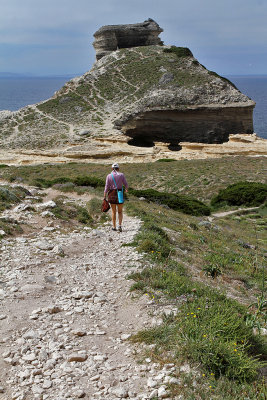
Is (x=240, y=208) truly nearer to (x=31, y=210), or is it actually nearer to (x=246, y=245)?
(x=246, y=245)

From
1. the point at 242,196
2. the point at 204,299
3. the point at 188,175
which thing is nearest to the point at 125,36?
the point at 188,175

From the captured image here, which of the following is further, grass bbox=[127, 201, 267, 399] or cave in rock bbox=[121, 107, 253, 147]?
cave in rock bbox=[121, 107, 253, 147]

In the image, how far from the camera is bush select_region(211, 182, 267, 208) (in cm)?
2200

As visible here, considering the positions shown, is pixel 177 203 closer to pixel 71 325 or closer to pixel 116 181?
pixel 116 181

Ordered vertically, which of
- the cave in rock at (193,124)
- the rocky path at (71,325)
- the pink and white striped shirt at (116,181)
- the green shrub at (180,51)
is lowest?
the rocky path at (71,325)

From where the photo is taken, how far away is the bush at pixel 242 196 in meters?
22.0

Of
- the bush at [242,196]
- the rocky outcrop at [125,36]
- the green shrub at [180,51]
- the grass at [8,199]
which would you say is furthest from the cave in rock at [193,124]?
the grass at [8,199]

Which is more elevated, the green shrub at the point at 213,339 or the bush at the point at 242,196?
the green shrub at the point at 213,339

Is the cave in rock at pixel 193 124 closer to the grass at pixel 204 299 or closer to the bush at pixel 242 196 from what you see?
the bush at pixel 242 196

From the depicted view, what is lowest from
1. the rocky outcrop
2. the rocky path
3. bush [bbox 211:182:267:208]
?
bush [bbox 211:182:267:208]

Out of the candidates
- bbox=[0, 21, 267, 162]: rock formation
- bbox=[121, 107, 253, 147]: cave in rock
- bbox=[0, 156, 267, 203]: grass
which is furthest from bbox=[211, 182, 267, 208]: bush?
bbox=[121, 107, 253, 147]: cave in rock

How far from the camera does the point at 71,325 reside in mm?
5414

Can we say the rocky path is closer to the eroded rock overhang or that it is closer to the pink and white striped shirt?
the pink and white striped shirt

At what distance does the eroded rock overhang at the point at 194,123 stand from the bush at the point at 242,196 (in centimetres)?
3378
